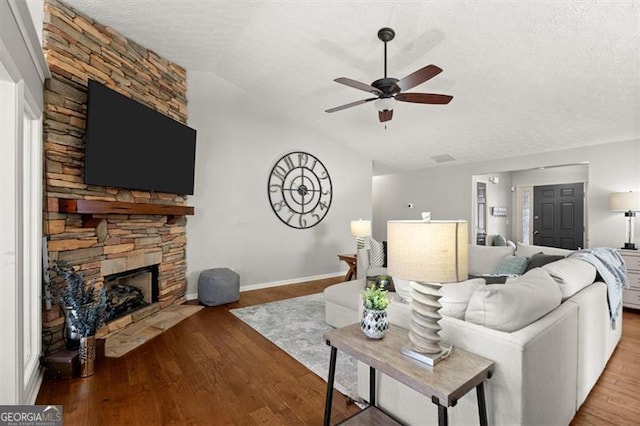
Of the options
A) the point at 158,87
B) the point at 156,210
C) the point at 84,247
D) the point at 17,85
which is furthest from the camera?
the point at 158,87

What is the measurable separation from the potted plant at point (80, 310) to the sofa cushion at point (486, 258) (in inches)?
157

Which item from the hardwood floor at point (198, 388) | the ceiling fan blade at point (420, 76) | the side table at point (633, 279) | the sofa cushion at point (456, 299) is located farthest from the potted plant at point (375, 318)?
the side table at point (633, 279)

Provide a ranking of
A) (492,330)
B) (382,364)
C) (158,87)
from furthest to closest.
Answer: (158,87) < (492,330) < (382,364)

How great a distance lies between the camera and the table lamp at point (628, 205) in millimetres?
4098

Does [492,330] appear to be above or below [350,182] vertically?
below

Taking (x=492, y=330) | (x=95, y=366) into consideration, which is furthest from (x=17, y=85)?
(x=492, y=330)

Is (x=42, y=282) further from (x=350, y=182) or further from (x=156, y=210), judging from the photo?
(x=350, y=182)

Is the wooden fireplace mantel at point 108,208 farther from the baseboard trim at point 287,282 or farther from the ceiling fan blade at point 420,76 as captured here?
the ceiling fan blade at point 420,76

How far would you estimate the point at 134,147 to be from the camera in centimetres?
328

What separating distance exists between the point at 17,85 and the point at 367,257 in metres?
3.90

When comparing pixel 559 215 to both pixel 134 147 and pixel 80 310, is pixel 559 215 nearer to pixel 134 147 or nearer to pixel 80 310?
pixel 134 147

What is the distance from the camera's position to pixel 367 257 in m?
4.50

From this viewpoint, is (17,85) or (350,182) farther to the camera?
(350,182)

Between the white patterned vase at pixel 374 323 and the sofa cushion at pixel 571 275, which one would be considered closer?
the white patterned vase at pixel 374 323
